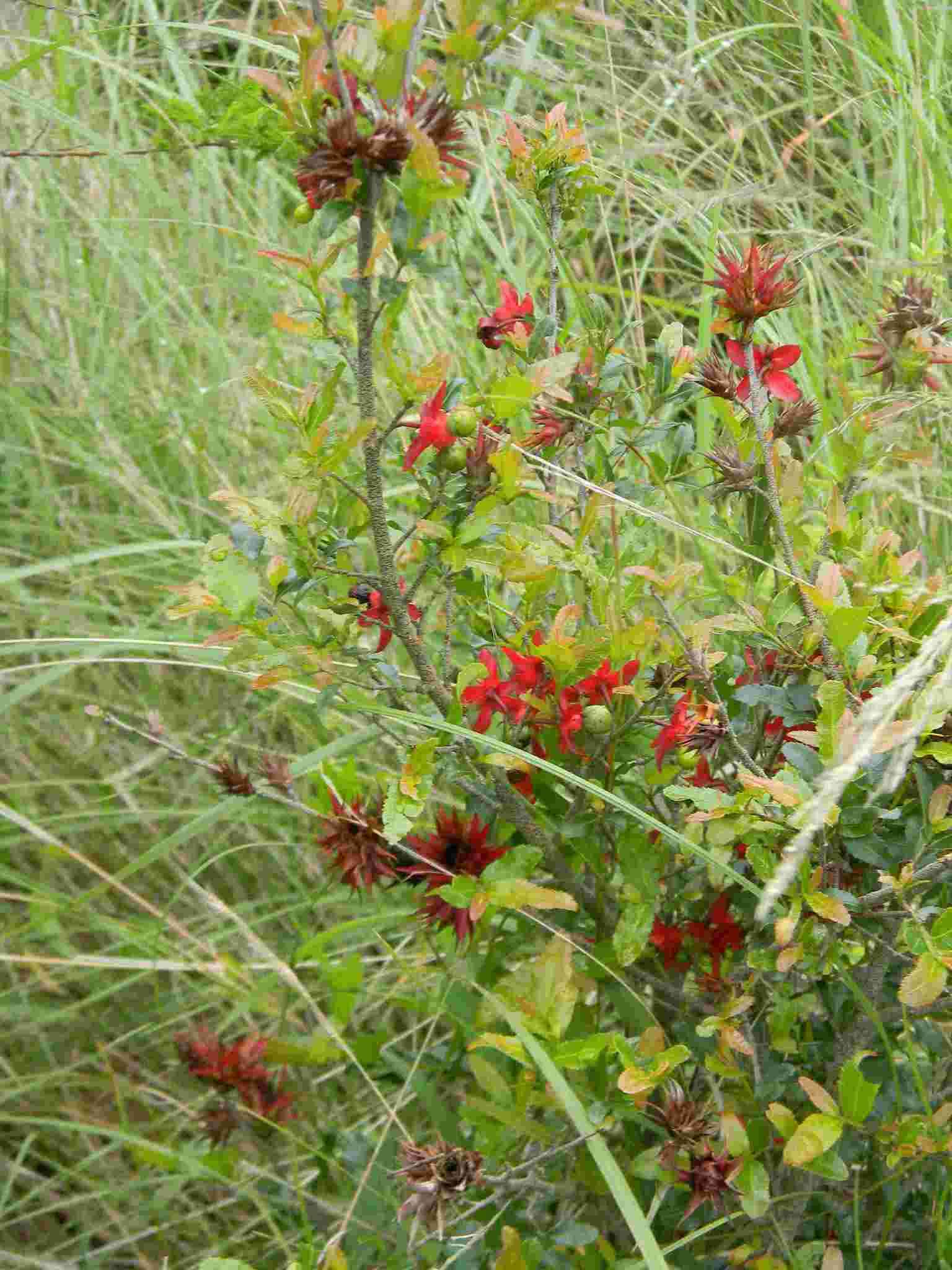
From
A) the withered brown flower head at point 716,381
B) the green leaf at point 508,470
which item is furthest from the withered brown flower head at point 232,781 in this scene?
the withered brown flower head at point 716,381

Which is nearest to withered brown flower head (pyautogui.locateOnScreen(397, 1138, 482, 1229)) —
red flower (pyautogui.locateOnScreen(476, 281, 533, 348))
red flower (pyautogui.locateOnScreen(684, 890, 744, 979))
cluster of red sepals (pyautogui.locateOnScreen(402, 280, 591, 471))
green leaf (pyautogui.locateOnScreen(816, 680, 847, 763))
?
red flower (pyautogui.locateOnScreen(684, 890, 744, 979))

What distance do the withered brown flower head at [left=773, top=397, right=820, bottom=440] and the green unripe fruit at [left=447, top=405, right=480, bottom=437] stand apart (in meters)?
0.23

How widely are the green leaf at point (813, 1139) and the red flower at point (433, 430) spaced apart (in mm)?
459

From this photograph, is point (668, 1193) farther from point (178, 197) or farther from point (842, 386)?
point (178, 197)

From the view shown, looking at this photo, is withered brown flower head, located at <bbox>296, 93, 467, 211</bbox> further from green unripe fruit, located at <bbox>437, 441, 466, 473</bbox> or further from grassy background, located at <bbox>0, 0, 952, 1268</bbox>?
grassy background, located at <bbox>0, 0, 952, 1268</bbox>

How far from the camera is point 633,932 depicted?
838mm

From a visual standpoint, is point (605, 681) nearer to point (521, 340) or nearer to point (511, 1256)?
point (521, 340)

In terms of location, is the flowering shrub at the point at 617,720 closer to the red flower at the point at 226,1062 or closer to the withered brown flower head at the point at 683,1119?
the withered brown flower head at the point at 683,1119

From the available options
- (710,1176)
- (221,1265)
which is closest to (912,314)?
(710,1176)

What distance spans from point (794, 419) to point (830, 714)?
215 mm

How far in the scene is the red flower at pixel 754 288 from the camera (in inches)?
30.3

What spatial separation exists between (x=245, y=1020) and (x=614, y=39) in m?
1.15

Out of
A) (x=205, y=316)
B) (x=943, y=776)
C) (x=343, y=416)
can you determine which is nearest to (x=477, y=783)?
(x=943, y=776)

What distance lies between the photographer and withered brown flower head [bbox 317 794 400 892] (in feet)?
2.95
